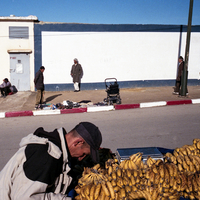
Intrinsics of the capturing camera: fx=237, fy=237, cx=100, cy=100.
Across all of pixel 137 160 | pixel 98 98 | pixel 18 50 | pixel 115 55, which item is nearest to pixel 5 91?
pixel 18 50

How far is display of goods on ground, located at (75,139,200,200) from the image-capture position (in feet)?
7.76

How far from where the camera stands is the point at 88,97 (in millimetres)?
12758

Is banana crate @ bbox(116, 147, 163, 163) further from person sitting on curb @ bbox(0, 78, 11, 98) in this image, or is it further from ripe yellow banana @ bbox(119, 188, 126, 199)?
person sitting on curb @ bbox(0, 78, 11, 98)

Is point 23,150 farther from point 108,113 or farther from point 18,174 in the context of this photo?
point 108,113

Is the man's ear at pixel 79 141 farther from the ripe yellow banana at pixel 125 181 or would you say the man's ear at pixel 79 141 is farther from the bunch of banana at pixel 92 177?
the ripe yellow banana at pixel 125 181

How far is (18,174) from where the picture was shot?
2.03 metres

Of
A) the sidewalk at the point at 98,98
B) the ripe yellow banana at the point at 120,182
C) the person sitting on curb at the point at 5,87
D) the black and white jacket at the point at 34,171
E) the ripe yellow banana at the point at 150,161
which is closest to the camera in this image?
the black and white jacket at the point at 34,171

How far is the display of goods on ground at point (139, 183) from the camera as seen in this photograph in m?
2.37

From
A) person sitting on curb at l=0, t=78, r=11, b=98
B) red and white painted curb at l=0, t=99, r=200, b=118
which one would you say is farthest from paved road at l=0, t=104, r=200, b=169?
person sitting on curb at l=0, t=78, r=11, b=98

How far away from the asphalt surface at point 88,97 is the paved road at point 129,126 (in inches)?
55.2

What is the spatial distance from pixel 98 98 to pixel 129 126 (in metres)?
5.04

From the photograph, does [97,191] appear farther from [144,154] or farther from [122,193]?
[144,154]

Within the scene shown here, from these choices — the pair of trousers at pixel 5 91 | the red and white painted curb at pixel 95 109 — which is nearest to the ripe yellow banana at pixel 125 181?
the red and white painted curb at pixel 95 109

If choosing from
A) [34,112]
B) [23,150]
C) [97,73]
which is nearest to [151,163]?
[23,150]
